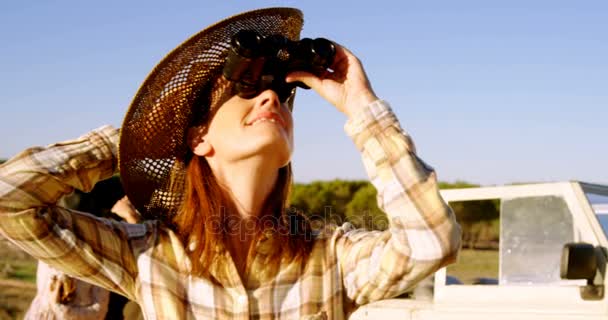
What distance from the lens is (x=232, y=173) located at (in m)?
2.34

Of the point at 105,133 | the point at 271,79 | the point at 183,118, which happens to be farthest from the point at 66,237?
the point at 271,79

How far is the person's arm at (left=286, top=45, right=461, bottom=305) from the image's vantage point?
200 centimetres

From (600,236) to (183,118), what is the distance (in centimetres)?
258

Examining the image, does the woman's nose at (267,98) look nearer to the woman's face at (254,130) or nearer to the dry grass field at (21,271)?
the woman's face at (254,130)

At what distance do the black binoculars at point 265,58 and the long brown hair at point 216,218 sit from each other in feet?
0.40

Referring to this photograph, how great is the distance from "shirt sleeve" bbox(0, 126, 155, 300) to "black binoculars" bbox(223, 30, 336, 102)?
1.47ft

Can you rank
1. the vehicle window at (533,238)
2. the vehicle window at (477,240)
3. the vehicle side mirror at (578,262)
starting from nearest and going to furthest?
the vehicle side mirror at (578,262), the vehicle window at (533,238), the vehicle window at (477,240)

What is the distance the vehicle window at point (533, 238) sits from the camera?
449cm

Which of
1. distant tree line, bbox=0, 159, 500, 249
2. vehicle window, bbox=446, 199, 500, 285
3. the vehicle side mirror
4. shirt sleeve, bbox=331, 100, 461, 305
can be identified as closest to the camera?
shirt sleeve, bbox=331, 100, 461, 305

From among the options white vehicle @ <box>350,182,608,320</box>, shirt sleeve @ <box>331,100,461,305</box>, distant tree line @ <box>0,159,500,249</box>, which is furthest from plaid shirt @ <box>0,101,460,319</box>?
distant tree line @ <box>0,159,500,249</box>

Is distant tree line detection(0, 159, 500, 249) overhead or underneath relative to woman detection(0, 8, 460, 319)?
underneath

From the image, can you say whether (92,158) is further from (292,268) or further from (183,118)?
(292,268)

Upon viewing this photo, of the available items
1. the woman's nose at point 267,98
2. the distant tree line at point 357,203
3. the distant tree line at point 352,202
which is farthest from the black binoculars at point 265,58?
the distant tree line at point 357,203

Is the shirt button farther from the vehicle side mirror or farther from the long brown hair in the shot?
the vehicle side mirror
